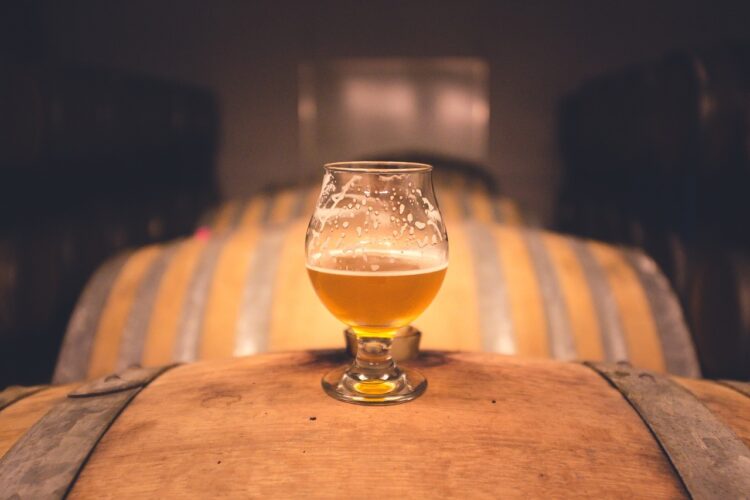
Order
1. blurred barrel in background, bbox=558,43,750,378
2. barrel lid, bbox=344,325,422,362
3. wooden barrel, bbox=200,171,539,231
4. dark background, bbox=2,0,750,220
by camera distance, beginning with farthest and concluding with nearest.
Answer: dark background, bbox=2,0,750,220
wooden barrel, bbox=200,171,539,231
blurred barrel in background, bbox=558,43,750,378
barrel lid, bbox=344,325,422,362

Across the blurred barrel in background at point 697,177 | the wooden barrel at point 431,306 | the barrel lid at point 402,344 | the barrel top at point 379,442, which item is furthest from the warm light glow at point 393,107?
the barrel top at point 379,442

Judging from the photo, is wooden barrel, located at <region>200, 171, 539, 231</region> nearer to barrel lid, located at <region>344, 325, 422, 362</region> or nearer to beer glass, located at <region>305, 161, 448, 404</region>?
barrel lid, located at <region>344, 325, 422, 362</region>

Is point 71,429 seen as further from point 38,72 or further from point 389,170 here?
point 38,72

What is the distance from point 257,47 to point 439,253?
316cm

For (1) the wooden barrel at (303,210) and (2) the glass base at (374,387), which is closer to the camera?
(2) the glass base at (374,387)

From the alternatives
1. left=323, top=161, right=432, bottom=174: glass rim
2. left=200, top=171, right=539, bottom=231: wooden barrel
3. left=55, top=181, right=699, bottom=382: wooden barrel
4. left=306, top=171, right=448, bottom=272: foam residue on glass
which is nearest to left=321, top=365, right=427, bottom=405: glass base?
left=306, top=171, right=448, bottom=272: foam residue on glass

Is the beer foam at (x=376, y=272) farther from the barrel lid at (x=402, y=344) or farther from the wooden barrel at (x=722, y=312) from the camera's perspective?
the wooden barrel at (x=722, y=312)

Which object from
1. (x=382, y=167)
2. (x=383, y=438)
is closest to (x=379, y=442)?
(x=383, y=438)

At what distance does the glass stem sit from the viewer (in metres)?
0.80

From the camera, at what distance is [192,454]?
646mm

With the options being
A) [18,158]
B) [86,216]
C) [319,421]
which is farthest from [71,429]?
[86,216]

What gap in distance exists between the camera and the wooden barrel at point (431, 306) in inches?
51.3

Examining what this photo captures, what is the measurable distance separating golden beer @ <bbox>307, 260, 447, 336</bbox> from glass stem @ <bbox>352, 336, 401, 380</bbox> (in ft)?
0.09

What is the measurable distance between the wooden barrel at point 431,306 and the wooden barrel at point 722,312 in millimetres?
337
